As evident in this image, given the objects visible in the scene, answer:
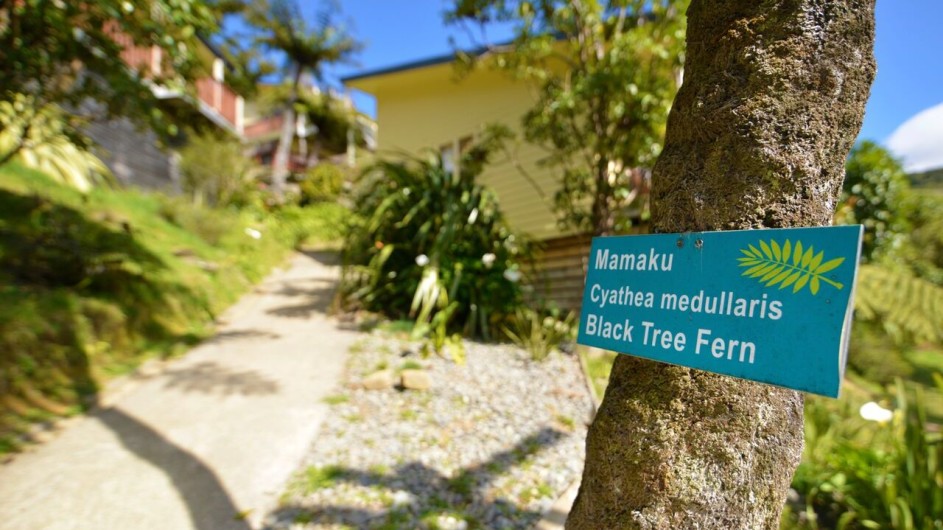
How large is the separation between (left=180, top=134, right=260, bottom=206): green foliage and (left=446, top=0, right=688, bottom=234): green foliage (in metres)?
7.95

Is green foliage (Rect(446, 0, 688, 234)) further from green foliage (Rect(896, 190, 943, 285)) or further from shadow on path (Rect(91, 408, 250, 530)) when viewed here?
green foliage (Rect(896, 190, 943, 285))

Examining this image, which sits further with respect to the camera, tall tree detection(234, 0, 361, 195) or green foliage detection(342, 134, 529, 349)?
tall tree detection(234, 0, 361, 195)

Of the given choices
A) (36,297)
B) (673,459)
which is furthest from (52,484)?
(673,459)

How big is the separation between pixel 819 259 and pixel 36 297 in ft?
18.8

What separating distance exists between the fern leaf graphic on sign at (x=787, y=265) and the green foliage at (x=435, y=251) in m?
4.42

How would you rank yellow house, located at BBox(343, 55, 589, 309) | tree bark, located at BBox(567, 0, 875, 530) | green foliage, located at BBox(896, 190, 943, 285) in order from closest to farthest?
tree bark, located at BBox(567, 0, 875, 530), yellow house, located at BBox(343, 55, 589, 309), green foliage, located at BBox(896, 190, 943, 285)

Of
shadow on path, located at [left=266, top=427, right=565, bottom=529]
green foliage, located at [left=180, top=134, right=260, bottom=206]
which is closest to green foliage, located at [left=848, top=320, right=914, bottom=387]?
shadow on path, located at [left=266, top=427, right=565, bottom=529]

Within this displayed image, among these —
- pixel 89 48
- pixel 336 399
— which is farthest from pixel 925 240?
pixel 89 48

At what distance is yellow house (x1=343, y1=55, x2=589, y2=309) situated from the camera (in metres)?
7.74

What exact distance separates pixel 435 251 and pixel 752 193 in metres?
4.70

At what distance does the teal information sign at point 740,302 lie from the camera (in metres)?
0.92

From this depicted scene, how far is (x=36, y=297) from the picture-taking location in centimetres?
420

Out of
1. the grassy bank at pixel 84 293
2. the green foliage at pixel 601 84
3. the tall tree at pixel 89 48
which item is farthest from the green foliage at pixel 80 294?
the green foliage at pixel 601 84

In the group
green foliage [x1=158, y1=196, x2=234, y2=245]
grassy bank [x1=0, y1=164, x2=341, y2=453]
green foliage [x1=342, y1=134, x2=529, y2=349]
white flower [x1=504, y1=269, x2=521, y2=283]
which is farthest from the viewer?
green foliage [x1=158, y1=196, x2=234, y2=245]
